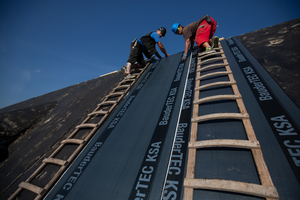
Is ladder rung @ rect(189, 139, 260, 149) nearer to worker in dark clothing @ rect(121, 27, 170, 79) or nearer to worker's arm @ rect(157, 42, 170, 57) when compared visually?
worker in dark clothing @ rect(121, 27, 170, 79)

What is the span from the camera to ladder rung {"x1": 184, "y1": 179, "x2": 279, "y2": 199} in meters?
0.98

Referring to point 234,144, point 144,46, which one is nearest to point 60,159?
point 234,144

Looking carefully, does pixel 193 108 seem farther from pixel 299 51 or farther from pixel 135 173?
pixel 299 51

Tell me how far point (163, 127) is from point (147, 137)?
313 millimetres

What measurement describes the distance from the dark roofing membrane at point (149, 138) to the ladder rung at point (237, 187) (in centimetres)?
13

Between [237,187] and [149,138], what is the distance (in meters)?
1.21

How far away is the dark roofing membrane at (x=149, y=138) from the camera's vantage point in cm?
129

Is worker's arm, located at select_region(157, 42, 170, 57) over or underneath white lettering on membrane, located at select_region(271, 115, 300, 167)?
over

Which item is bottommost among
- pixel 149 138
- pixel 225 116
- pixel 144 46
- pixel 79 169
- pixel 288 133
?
pixel 79 169

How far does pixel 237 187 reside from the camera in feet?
3.45

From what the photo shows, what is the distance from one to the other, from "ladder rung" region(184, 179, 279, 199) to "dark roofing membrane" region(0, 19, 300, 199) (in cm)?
13

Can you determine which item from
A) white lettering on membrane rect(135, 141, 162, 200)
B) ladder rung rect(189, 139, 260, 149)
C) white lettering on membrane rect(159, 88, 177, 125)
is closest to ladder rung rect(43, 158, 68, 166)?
white lettering on membrane rect(135, 141, 162, 200)

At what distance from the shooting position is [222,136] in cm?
160

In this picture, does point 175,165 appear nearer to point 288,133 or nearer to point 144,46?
point 288,133
